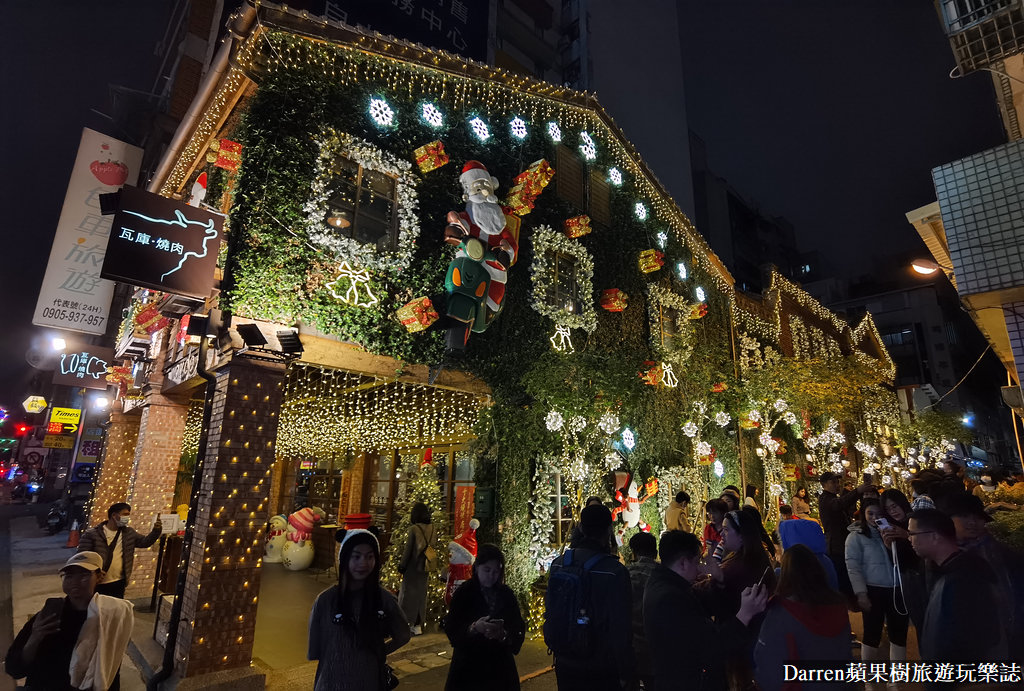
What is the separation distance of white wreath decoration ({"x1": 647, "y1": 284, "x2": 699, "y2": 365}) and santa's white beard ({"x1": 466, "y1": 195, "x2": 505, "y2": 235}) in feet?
18.7

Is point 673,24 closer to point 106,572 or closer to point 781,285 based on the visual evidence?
point 781,285

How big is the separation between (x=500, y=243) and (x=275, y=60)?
4406 mm

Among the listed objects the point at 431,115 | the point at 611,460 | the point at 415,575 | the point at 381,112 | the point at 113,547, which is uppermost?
the point at 431,115

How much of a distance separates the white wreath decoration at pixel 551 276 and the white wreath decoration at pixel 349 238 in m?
2.84

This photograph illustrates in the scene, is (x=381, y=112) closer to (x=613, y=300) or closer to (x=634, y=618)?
(x=613, y=300)

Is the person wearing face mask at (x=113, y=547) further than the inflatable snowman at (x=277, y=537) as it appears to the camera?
No

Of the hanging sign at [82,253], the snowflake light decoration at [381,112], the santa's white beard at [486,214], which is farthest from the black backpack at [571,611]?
→ the hanging sign at [82,253]

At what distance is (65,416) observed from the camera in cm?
2192

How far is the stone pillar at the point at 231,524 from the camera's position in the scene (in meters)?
5.65

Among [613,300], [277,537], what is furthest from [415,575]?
[277,537]

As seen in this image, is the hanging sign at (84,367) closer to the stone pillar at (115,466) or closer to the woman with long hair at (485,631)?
the stone pillar at (115,466)

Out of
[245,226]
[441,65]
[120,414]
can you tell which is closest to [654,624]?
[245,226]

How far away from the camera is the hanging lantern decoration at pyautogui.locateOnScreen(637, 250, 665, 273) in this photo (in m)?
12.5

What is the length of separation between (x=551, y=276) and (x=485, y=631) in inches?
318
